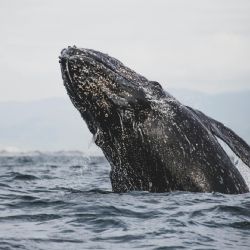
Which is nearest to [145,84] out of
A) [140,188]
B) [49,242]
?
[140,188]

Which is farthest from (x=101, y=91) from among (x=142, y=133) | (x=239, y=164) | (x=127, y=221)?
(x=239, y=164)

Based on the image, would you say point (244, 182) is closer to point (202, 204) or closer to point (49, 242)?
point (202, 204)

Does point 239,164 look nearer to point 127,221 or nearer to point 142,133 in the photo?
point 142,133

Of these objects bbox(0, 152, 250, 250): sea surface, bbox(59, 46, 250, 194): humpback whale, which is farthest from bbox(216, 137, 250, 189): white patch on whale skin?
bbox(0, 152, 250, 250): sea surface

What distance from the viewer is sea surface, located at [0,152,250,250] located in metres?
8.09

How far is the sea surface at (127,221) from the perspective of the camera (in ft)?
26.6

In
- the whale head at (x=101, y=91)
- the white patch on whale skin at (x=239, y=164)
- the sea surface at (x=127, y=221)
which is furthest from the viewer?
the white patch on whale skin at (x=239, y=164)

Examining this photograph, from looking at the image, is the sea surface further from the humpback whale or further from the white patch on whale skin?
the white patch on whale skin

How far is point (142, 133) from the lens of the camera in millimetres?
10867

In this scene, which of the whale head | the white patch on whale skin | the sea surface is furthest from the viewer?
the white patch on whale skin

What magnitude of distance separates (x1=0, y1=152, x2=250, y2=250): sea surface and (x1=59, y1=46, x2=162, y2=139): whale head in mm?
1306

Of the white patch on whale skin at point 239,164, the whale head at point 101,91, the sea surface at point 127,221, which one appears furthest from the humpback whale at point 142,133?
the sea surface at point 127,221

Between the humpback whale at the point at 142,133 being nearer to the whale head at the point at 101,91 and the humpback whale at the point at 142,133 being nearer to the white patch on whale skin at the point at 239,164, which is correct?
the whale head at the point at 101,91

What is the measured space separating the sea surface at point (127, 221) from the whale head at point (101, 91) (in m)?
1.31
